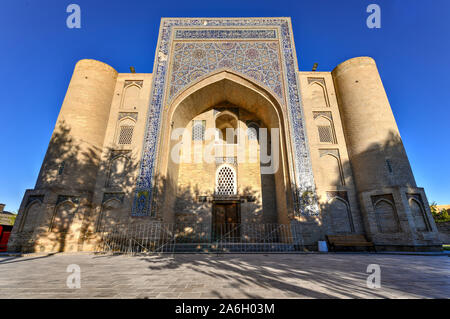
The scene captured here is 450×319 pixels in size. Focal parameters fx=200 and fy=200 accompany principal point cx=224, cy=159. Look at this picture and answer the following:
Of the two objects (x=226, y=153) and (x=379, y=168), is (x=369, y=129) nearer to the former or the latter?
(x=379, y=168)

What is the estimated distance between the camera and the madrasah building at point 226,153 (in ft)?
26.0

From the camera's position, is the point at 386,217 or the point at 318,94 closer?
the point at 386,217

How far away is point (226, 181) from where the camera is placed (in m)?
10.8

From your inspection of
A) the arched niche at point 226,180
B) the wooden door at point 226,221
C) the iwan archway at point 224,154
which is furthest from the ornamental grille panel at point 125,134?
the wooden door at point 226,221

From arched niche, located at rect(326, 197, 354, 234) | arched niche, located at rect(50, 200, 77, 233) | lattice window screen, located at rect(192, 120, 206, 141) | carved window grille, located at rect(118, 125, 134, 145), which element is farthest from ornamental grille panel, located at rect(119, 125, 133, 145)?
arched niche, located at rect(326, 197, 354, 234)

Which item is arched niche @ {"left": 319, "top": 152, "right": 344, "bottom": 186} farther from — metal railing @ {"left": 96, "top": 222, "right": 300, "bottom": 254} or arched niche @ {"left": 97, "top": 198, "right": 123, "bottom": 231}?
arched niche @ {"left": 97, "top": 198, "right": 123, "bottom": 231}

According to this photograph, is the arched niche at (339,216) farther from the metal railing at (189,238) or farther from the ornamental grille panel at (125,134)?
the ornamental grille panel at (125,134)

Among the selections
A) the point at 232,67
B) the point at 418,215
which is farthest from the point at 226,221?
the point at 232,67

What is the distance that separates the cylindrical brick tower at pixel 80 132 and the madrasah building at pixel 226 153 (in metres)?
0.05

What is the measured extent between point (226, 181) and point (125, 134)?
566 centimetres

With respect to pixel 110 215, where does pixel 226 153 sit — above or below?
above

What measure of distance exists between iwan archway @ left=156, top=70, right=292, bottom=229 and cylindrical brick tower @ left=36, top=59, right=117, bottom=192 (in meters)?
3.21

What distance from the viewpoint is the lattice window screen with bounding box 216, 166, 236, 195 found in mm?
10555
